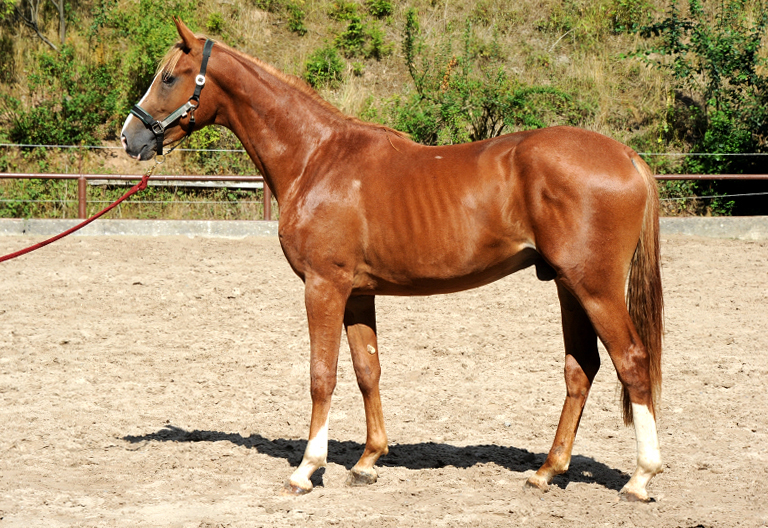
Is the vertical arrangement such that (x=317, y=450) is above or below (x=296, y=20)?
below

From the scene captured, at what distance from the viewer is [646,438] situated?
346cm

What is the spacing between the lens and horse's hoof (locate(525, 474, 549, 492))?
144 inches

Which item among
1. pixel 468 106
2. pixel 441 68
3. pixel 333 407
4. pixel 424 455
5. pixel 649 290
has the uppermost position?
pixel 441 68

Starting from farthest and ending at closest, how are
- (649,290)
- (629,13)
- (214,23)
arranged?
(629,13) < (214,23) < (649,290)

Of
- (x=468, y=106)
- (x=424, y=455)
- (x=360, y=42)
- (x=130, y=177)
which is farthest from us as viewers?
(x=360, y=42)

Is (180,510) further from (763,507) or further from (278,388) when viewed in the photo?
(763,507)

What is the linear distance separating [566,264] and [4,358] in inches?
184

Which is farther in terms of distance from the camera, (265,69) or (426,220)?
(265,69)

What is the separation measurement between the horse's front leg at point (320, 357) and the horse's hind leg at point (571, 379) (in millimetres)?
1096

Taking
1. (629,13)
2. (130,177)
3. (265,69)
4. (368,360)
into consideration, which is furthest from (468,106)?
(368,360)

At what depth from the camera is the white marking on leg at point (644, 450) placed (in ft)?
11.4

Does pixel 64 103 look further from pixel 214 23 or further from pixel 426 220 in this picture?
pixel 426 220

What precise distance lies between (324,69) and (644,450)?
45.1ft

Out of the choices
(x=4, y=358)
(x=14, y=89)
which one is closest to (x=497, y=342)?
(x=4, y=358)
